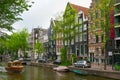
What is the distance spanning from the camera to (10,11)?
2253 centimetres

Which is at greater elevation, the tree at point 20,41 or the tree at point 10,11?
the tree at point 20,41

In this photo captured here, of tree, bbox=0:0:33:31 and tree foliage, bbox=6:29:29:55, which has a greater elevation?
tree foliage, bbox=6:29:29:55

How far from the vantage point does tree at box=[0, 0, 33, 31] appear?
20938 mm

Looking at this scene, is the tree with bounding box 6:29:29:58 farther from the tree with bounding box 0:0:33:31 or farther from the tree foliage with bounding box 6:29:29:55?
the tree with bounding box 0:0:33:31

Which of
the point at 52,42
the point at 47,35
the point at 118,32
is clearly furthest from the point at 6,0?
the point at 47,35

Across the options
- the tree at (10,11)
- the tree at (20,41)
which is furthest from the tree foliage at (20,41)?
the tree at (10,11)

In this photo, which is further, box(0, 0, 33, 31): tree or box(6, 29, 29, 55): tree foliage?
box(6, 29, 29, 55): tree foliage

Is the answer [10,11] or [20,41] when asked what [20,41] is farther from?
[10,11]

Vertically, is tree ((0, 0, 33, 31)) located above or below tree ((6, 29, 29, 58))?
below

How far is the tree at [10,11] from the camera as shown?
20938mm

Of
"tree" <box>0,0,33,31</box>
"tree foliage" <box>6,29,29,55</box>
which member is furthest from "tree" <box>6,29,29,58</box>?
"tree" <box>0,0,33,31</box>

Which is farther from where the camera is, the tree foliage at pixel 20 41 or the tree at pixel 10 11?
the tree foliage at pixel 20 41

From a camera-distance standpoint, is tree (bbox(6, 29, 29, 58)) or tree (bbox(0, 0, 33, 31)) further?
tree (bbox(6, 29, 29, 58))

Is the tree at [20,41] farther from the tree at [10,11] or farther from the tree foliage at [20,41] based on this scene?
the tree at [10,11]
